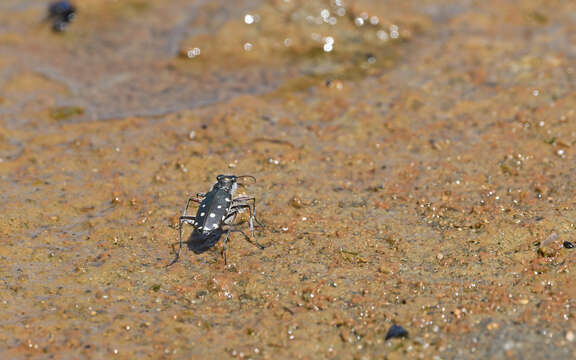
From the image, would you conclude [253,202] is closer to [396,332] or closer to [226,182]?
[226,182]

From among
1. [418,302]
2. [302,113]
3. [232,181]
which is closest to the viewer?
[418,302]

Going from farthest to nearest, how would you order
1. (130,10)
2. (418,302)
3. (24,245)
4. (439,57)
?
(130,10)
(439,57)
(24,245)
(418,302)

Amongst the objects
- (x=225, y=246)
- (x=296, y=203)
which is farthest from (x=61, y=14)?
(x=225, y=246)

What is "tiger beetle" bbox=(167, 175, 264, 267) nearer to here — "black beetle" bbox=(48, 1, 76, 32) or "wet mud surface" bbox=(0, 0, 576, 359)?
"wet mud surface" bbox=(0, 0, 576, 359)

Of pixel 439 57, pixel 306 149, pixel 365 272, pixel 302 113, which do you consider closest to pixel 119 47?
pixel 302 113

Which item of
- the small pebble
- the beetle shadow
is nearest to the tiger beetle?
the beetle shadow

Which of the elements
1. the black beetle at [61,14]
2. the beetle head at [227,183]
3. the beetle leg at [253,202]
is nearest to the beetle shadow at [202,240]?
the beetle leg at [253,202]

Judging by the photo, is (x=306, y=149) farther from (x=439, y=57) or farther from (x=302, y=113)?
(x=439, y=57)
